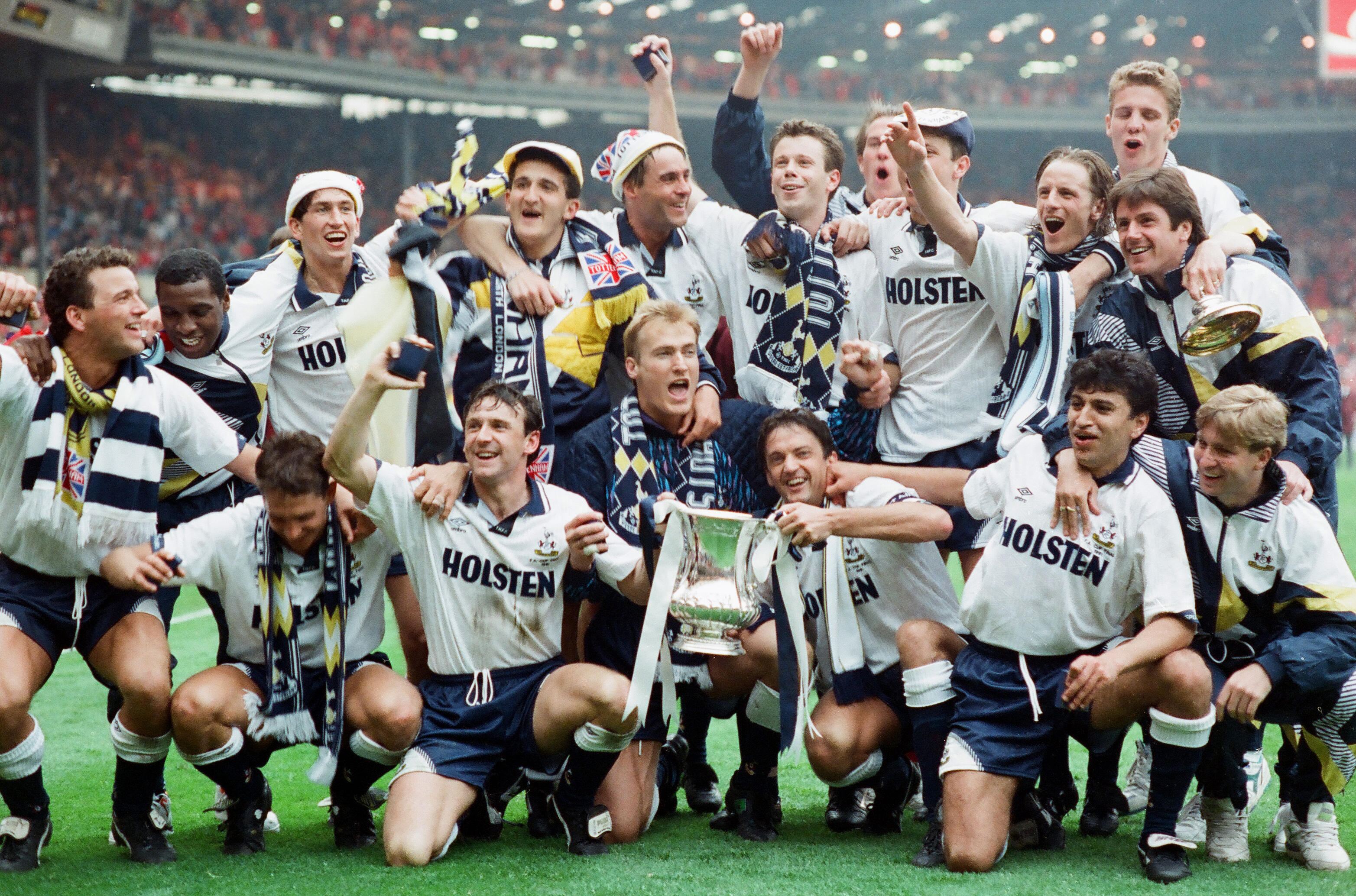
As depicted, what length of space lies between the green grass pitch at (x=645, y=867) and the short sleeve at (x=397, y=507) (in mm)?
898

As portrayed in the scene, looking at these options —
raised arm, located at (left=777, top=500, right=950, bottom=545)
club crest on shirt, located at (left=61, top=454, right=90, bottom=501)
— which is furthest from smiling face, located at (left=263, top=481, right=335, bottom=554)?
raised arm, located at (left=777, top=500, right=950, bottom=545)

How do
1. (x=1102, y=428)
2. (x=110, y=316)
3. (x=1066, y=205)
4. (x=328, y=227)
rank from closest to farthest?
(x=1102, y=428) → (x=110, y=316) → (x=1066, y=205) → (x=328, y=227)

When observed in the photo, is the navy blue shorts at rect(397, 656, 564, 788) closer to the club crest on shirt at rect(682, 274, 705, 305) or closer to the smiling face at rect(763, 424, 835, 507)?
the smiling face at rect(763, 424, 835, 507)

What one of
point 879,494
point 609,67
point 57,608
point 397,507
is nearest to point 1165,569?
point 879,494

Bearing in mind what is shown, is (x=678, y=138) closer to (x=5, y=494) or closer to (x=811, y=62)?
(x=5, y=494)

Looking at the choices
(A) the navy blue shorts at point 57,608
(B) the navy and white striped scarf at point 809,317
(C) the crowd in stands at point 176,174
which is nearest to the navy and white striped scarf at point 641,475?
(B) the navy and white striped scarf at point 809,317

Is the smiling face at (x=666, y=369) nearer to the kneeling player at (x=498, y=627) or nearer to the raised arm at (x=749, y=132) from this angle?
the kneeling player at (x=498, y=627)

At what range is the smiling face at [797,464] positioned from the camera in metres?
3.85

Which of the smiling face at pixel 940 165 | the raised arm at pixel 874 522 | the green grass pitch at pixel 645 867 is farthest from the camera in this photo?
the smiling face at pixel 940 165

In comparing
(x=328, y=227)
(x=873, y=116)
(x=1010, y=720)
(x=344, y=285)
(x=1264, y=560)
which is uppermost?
(x=873, y=116)

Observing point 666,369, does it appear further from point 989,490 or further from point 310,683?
point 310,683

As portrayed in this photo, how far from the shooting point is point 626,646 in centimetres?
402

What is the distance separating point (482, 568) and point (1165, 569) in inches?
72.7

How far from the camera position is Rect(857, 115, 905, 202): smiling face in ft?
15.7
